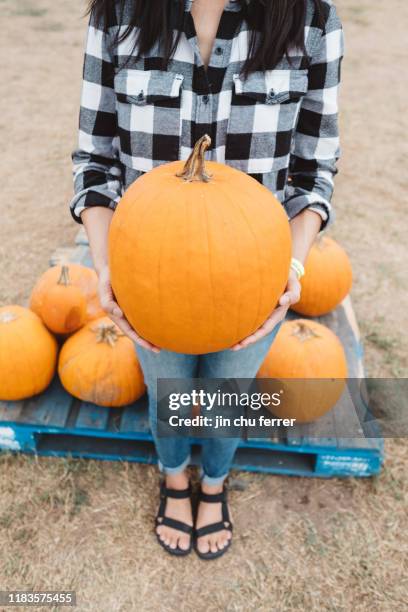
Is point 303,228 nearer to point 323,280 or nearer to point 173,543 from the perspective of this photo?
→ point 323,280

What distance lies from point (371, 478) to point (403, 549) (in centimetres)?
37

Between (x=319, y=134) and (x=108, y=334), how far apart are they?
1372 mm

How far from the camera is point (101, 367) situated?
2.46 m

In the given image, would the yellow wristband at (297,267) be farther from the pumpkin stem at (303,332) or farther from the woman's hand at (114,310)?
the pumpkin stem at (303,332)

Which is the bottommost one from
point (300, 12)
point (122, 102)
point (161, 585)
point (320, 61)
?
point (161, 585)

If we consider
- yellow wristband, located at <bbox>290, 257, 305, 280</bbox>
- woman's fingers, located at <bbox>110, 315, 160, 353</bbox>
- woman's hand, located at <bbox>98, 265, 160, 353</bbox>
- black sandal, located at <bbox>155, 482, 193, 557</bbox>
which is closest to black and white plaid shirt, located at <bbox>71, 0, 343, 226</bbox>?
yellow wristband, located at <bbox>290, 257, 305, 280</bbox>

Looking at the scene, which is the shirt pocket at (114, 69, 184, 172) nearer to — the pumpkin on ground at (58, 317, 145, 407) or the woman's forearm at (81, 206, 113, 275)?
the woman's forearm at (81, 206, 113, 275)

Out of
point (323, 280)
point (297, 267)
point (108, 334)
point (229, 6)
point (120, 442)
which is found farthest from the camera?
point (323, 280)

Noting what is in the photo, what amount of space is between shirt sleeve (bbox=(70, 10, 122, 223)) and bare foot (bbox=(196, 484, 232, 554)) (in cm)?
146

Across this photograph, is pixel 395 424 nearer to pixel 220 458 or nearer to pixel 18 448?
pixel 220 458

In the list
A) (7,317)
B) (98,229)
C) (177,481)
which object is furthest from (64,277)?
(177,481)

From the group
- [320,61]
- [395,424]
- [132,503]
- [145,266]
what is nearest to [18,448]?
[132,503]

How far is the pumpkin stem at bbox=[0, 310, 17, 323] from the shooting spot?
253cm

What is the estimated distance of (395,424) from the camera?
300 cm
